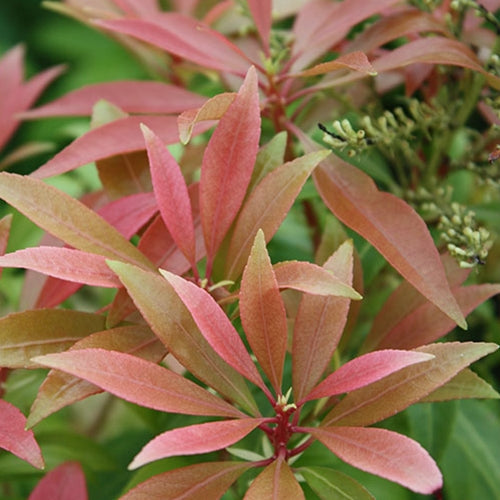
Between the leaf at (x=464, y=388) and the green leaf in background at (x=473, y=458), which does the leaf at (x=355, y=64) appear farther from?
the green leaf in background at (x=473, y=458)

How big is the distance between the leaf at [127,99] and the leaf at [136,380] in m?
0.37

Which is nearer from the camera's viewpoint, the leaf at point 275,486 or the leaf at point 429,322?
the leaf at point 275,486

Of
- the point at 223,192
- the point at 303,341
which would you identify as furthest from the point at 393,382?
the point at 223,192

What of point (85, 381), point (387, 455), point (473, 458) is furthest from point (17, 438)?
point (473, 458)

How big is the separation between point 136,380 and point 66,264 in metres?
0.11

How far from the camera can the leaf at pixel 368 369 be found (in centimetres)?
52

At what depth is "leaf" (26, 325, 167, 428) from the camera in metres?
0.55

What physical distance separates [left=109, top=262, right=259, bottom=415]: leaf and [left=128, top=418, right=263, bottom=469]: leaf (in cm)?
5

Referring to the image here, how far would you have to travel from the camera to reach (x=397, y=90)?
41.3 inches

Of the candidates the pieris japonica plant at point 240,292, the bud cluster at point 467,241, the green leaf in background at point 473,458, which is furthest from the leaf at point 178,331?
the green leaf in background at point 473,458

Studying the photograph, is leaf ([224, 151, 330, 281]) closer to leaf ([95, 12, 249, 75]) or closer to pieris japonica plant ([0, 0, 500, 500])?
pieris japonica plant ([0, 0, 500, 500])

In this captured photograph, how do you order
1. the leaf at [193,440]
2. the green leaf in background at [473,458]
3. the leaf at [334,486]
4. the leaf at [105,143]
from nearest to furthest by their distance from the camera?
the leaf at [193,440] < the leaf at [334,486] < the leaf at [105,143] < the green leaf in background at [473,458]

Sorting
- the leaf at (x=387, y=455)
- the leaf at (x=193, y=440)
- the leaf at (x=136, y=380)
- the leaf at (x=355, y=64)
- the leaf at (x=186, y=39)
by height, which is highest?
the leaf at (x=186, y=39)

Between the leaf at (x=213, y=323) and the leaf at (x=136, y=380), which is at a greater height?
the leaf at (x=213, y=323)
